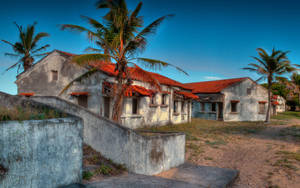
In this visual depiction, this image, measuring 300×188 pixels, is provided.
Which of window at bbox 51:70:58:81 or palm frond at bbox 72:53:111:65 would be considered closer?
palm frond at bbox 72:53:111:65

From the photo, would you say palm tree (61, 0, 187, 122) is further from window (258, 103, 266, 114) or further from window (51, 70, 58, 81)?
window (258, 103, 266, 114)

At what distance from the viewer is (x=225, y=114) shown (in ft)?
78.1

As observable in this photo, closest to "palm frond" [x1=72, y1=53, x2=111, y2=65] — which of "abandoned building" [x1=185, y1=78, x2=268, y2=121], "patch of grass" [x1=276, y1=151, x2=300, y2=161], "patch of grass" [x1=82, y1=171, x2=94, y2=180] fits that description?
"patch of grass" [x1=82, y1=171, x2=94, y2=180]

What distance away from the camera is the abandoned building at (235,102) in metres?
24.0

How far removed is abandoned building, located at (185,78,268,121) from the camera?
24.0 m

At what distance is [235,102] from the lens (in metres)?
24.5

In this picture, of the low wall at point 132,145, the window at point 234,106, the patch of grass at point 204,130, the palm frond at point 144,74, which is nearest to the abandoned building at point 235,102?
the window at point 234,106

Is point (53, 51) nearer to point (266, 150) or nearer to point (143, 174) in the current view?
point (143, 174)

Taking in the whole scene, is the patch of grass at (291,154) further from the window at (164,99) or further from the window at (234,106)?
the window at (234,106)

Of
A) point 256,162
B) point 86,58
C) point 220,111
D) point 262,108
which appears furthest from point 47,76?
point 262,108

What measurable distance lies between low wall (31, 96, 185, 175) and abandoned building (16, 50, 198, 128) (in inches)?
189

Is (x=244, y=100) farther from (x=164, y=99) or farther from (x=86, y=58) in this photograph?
(x=86, y=58)

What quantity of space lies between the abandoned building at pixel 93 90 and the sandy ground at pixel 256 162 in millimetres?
4498

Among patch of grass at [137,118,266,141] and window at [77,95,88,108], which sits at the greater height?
window at [77,95,88,108]
